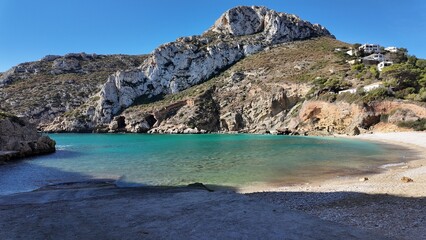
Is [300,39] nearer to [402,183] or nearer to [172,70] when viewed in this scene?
[172,70]

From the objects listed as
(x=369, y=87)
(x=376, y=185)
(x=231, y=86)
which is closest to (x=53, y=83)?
(x=231, y=86)

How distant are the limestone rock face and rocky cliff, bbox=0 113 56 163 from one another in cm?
5811

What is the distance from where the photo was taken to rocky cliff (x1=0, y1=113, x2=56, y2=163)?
32.0 m

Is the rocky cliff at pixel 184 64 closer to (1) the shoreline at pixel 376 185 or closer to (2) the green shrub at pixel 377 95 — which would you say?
(2) the green shrub at pixel 377 95

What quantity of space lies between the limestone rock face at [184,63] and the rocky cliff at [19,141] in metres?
58.1

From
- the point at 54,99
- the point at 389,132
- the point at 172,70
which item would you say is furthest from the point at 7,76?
the point at 389,132

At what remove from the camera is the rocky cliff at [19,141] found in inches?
1261

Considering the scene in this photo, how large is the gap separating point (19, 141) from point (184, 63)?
72927 millimetres

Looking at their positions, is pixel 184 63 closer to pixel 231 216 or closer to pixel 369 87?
pixel 369 87

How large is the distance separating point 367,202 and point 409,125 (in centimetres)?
4363

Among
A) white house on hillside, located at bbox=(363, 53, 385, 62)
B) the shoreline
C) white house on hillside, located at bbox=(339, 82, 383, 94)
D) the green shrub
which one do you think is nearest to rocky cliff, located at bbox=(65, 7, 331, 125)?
white house on hillside, located at bbox=(363, 53, 385, 62)

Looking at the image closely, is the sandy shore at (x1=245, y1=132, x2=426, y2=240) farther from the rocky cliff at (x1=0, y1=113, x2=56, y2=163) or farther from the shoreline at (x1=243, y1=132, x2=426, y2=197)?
the rocky cliff at (x1=0, y1=113, x2=56, y2=163)

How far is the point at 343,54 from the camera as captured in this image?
3671 inches

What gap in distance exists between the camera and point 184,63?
4094 inches
